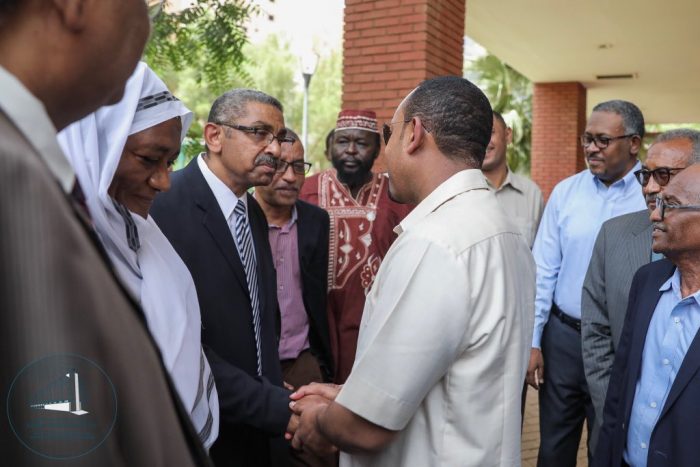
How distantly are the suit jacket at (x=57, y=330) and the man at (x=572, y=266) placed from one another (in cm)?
356

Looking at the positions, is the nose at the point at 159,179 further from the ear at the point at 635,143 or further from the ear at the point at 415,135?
the ear at the point at 635,143

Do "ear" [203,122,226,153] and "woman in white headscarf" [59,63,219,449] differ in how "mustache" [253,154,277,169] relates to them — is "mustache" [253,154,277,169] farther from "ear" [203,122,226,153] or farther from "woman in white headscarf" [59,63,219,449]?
"woman in white headscarf" [59,63,219,449]

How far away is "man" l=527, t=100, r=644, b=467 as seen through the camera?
3.87 metres

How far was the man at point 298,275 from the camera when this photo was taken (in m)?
3.54

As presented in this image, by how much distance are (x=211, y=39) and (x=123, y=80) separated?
4.98 metres

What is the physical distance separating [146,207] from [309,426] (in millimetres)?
882

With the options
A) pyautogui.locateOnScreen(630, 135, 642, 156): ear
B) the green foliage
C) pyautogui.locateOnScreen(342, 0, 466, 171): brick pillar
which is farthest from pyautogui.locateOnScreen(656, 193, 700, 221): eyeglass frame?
the green foliage

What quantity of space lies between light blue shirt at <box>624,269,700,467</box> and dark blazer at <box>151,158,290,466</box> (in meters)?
1.39

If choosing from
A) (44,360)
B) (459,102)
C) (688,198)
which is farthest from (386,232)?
(44,360)

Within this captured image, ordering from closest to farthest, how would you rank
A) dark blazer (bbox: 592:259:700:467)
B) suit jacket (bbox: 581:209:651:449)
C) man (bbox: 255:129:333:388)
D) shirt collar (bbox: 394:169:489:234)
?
shirt collar (bbox: 394:169:489:234) < dark blazer (bbox: 592:259:700:467) < suit jacket (bbox: 581:209:651:449) < man (bbox: 255:129:333:388)

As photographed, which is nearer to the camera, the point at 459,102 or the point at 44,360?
the point at 44,360

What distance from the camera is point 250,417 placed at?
2.32 m

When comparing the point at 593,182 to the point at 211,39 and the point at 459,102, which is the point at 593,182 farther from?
the point at 211,39

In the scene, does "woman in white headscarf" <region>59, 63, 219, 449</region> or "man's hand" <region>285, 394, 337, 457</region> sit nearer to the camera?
"woman in white headscarf" <region>59, 63, 219, 449</region>
